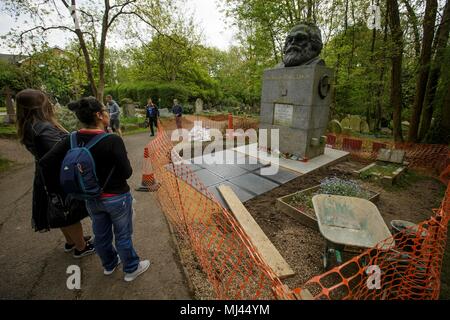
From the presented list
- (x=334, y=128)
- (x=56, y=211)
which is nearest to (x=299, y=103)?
(x=334, y=128)

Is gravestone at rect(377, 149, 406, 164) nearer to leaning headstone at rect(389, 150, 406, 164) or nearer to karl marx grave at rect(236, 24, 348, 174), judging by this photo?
leaning headstone at rect(389, 150, 406, 164)

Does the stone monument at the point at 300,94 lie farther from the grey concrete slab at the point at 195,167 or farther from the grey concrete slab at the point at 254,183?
the grey concrete slab at the point at 195,167

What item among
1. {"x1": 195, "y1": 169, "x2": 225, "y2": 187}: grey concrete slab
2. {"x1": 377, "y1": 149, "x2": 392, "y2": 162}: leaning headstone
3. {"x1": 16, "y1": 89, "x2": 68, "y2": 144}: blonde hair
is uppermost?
{"x1": 16, "y1": 89, "x2": 68, "y2": 144}: blonde hair

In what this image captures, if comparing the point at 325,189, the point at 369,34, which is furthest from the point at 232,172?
the point at 369,34

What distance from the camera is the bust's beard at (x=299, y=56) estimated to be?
586 centimetres

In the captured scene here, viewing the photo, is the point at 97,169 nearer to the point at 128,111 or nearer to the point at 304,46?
the point at 304,46

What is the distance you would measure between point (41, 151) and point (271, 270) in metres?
2.59

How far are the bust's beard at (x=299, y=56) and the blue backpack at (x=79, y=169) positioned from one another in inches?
226

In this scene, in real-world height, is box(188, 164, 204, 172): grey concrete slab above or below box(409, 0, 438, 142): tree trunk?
below

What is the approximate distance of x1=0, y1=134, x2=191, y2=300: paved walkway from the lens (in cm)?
227

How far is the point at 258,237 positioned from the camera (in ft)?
10.5

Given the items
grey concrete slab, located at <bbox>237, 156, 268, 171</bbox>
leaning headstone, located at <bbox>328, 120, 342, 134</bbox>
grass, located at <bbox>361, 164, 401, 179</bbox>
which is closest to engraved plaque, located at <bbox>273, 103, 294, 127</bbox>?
grey concrete slab, located at <bbox>237, 156, 268, 171</bbox>

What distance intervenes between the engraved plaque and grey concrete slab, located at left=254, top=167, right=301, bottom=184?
1643 millimetres
